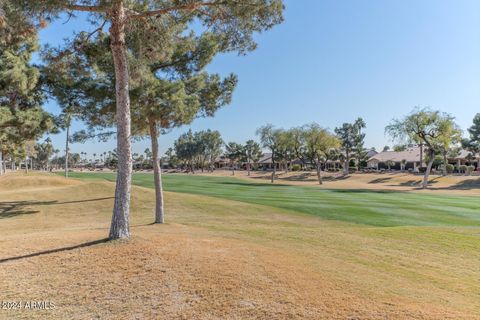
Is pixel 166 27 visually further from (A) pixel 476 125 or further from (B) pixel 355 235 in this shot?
(A) pixel 476 125

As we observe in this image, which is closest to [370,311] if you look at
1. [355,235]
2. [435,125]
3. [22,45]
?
[355,235]

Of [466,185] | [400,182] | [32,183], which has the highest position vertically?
[32,183]

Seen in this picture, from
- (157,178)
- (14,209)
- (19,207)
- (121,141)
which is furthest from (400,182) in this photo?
(121,141)

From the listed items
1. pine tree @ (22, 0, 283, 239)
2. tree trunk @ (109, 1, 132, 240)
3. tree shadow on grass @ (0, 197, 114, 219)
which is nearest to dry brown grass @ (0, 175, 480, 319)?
tree trunk @ (109, 1, 132, 240)

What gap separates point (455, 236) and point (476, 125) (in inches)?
2411

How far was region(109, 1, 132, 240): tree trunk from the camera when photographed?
928 cm

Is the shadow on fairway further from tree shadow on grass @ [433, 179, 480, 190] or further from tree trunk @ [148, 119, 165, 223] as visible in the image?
tree trunk @ [148, 119, 165, 223]

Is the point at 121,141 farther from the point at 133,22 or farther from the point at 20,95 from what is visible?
the point at 20,95

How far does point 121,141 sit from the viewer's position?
9414 millimetres

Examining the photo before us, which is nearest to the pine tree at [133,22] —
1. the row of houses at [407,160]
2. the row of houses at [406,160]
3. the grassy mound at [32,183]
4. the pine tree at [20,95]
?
the pine tree at [20,95]

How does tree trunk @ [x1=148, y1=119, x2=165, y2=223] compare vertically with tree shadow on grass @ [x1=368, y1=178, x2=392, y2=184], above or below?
Result: above

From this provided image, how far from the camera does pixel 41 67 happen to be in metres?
19.2

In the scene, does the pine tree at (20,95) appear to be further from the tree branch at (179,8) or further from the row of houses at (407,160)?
the row of houses at (407,160)

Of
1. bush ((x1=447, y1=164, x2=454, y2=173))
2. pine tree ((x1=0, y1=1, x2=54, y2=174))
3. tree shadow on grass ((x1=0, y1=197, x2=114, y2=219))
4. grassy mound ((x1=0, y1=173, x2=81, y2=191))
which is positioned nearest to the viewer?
pine tree ((x1=0, y1=1, x2=54, y2=174))
